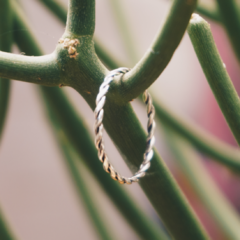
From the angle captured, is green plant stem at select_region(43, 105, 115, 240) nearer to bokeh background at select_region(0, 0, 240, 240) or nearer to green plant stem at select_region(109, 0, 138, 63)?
green plant stem at select_region(109, 0, 138, 63)

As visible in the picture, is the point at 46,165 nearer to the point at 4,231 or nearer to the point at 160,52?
the point at 4,231

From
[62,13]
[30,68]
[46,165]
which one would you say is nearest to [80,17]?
[30,68]

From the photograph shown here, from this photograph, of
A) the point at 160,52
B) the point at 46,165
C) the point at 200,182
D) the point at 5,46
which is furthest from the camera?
the point at 46,165

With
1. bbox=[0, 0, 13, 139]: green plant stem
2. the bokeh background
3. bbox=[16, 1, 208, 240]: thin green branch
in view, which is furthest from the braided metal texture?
the bokeh background

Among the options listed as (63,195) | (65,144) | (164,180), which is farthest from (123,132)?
(63,195)

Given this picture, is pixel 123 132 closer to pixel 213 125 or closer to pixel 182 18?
pixel 182 18
